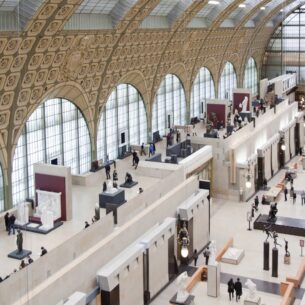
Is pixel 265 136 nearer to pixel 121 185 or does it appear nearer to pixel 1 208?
Answer: pixel 121 185

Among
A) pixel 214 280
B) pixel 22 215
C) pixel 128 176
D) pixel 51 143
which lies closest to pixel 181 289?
pixel 214 280

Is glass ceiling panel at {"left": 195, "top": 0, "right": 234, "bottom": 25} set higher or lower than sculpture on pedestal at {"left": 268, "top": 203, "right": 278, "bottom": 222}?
higher

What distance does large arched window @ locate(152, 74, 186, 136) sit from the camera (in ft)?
148

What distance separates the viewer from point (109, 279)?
20.2m

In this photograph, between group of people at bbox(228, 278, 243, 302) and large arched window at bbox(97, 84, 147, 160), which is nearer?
group of people at bbox(228, 278, 243, 302)

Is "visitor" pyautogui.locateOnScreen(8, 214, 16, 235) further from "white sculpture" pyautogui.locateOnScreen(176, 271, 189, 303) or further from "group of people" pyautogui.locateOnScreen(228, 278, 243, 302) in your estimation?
"group of people" pyautogui.locateOnScreen(228, 278, 243, 302)

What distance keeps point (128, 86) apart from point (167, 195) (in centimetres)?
1477

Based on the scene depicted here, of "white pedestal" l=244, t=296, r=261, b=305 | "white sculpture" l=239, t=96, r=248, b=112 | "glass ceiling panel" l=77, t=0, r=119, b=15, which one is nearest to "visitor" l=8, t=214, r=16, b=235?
"white pedestal" l=244, t=296, r=261, b=305

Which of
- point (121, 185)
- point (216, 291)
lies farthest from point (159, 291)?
point (121, 185)

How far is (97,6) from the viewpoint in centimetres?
3102

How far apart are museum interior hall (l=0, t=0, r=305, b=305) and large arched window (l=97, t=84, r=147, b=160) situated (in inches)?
4.9

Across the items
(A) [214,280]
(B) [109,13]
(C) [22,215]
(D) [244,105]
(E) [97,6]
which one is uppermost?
(E) [97,6]

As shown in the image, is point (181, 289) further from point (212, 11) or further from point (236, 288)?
point (212, 11)

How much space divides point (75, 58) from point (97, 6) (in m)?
2.90
